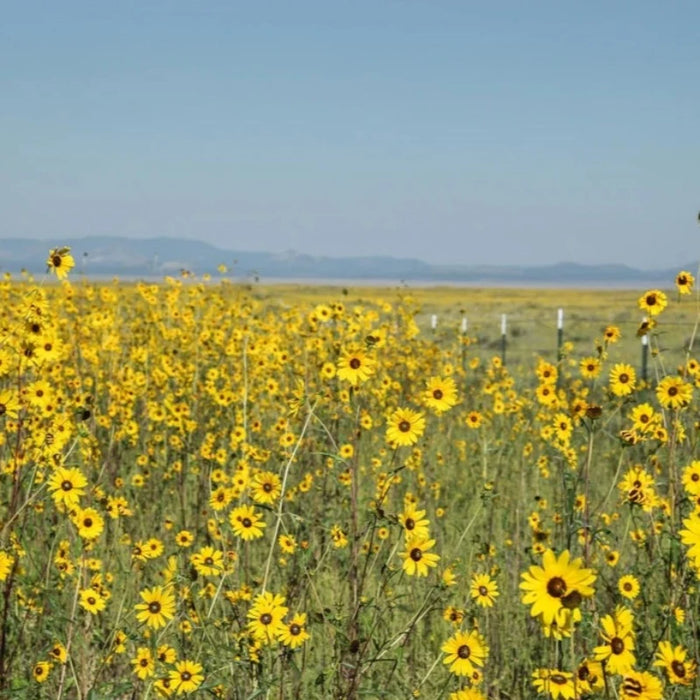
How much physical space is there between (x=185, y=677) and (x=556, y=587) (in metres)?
1.47

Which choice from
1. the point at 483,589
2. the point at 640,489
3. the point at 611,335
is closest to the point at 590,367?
the point at 611,335

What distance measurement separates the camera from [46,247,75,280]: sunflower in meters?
3.03

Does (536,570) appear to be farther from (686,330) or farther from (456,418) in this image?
(686,330)

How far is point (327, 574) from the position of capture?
504cm

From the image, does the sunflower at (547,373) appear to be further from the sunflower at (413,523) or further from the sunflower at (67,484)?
the sunflower at (67,484)

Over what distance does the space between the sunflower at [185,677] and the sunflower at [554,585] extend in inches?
54.4

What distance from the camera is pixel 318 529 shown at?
5172 millimetres

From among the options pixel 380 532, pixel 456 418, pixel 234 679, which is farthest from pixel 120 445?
pixel 456 418

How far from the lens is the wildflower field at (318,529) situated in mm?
2740

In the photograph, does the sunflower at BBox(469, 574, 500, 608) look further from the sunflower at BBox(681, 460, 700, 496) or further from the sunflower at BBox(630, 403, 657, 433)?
the sunflower at BBox(630, 403, 657, 433)

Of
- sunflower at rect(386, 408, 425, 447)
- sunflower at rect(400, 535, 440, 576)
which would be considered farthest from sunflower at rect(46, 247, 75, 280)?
sunflower at rect(400, 535, 440, 576)

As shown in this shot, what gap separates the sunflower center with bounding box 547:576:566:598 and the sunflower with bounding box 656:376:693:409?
187 cm

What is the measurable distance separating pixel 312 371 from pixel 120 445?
181 cm

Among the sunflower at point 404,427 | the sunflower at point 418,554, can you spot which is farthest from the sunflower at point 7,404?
the sunflower at point 418,554
